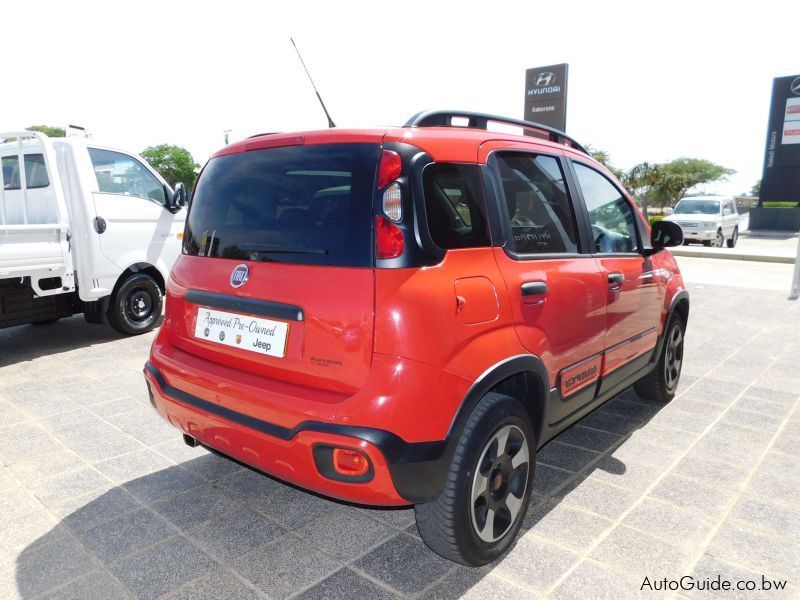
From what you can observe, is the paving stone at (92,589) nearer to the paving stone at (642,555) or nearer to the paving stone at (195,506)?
the paving stone at (195,506)

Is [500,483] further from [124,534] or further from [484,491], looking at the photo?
[124,534]

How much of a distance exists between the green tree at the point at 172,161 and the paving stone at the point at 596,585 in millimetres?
77578

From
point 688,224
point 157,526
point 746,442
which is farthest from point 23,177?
point 688,224

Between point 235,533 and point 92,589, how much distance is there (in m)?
0.61

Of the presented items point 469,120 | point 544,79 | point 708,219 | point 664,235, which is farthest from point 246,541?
point 544,79

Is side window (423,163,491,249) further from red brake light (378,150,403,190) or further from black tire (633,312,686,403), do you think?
black tire (633,312,686,403)

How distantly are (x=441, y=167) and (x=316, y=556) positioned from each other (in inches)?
69.2

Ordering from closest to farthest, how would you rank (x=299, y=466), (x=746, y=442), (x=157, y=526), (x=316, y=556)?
(x=299, y=466), (x=316, y=556), (x=157, y=526), (x=746, y=442)

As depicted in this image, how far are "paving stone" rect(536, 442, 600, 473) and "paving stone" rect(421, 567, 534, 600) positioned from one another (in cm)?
118

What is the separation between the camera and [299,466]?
7.09 feet

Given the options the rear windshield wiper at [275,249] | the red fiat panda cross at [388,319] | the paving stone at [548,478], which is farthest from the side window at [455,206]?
the paving stone at [548,478]

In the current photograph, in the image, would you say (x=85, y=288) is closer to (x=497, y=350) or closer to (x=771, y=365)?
(x=497, y=350)

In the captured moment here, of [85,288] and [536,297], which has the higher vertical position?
[536,297]

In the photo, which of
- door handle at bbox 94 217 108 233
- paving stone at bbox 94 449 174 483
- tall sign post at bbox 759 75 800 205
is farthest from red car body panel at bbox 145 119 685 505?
tall sign post at bbox 759 75 800 205
